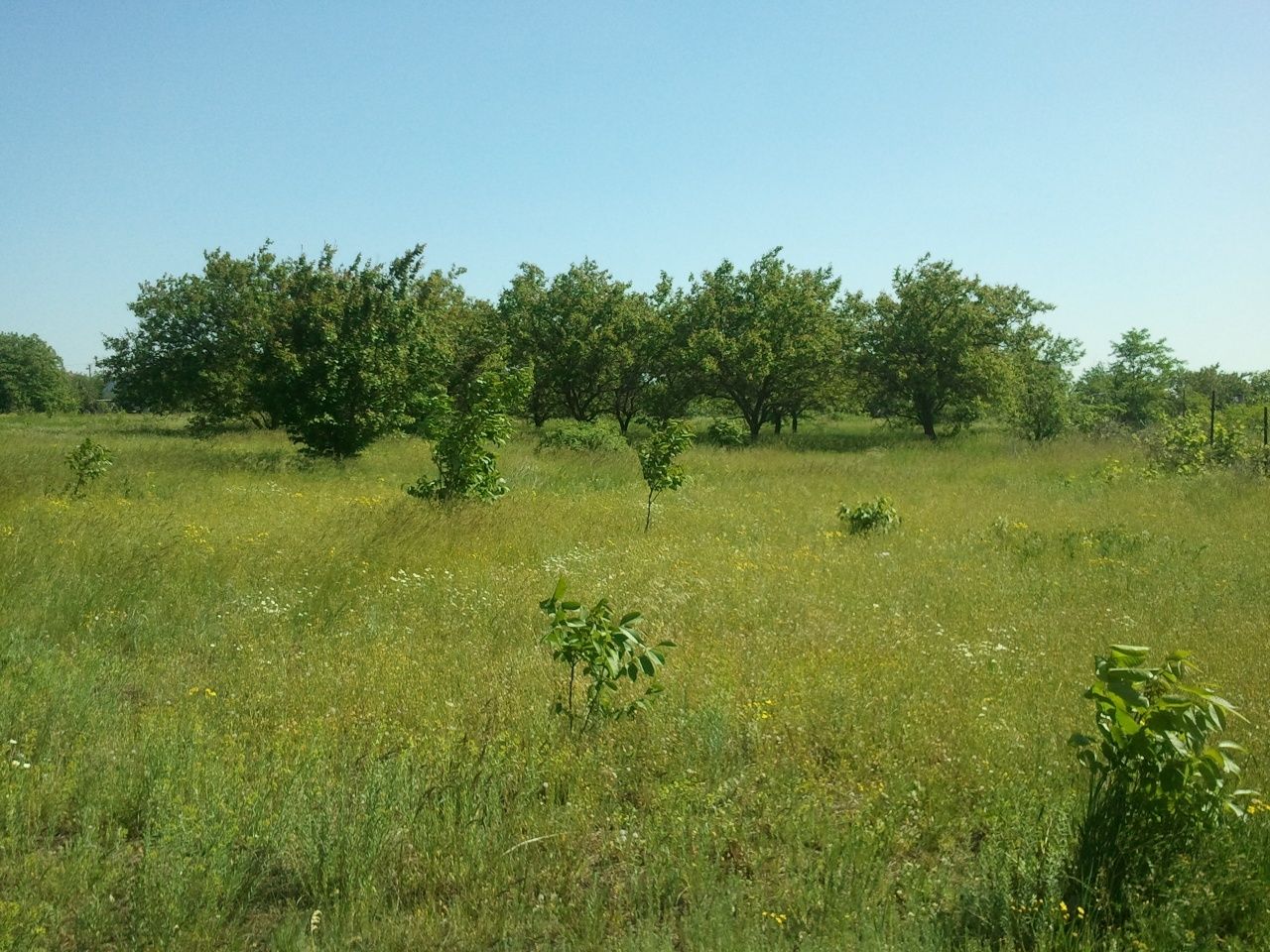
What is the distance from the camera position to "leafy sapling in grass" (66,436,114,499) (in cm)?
1301

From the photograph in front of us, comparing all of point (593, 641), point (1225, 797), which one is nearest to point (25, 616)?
point (593, 641)

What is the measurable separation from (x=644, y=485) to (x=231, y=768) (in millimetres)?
13077

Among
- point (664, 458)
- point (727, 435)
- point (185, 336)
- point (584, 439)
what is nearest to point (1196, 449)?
point (664, 458)

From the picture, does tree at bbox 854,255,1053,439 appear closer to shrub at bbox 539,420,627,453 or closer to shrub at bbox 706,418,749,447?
shrub at bbox 706,418,749,447

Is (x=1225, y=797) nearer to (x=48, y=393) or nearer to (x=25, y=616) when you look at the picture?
(x=25, y=616)

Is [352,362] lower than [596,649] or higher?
higher

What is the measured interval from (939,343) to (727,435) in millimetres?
8849

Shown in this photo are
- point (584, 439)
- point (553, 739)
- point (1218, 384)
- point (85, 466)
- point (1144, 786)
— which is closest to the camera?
point (1144, 786)

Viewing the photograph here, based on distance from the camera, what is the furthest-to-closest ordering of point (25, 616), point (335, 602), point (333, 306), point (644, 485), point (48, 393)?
1. point (48, 393)
2. point (333, 306)
3. point (644, 485)
4. point (335, 602)
5. point (25, 616)

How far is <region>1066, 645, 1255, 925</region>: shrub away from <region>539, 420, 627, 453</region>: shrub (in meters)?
19.2

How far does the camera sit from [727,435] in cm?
2912

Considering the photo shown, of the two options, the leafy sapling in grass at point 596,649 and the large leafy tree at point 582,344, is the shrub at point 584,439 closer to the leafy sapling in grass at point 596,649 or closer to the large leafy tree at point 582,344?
the large leafy tree at point 582,344

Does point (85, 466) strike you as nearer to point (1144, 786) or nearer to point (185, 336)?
point (1144, 786)

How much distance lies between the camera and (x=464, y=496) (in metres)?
12.7
